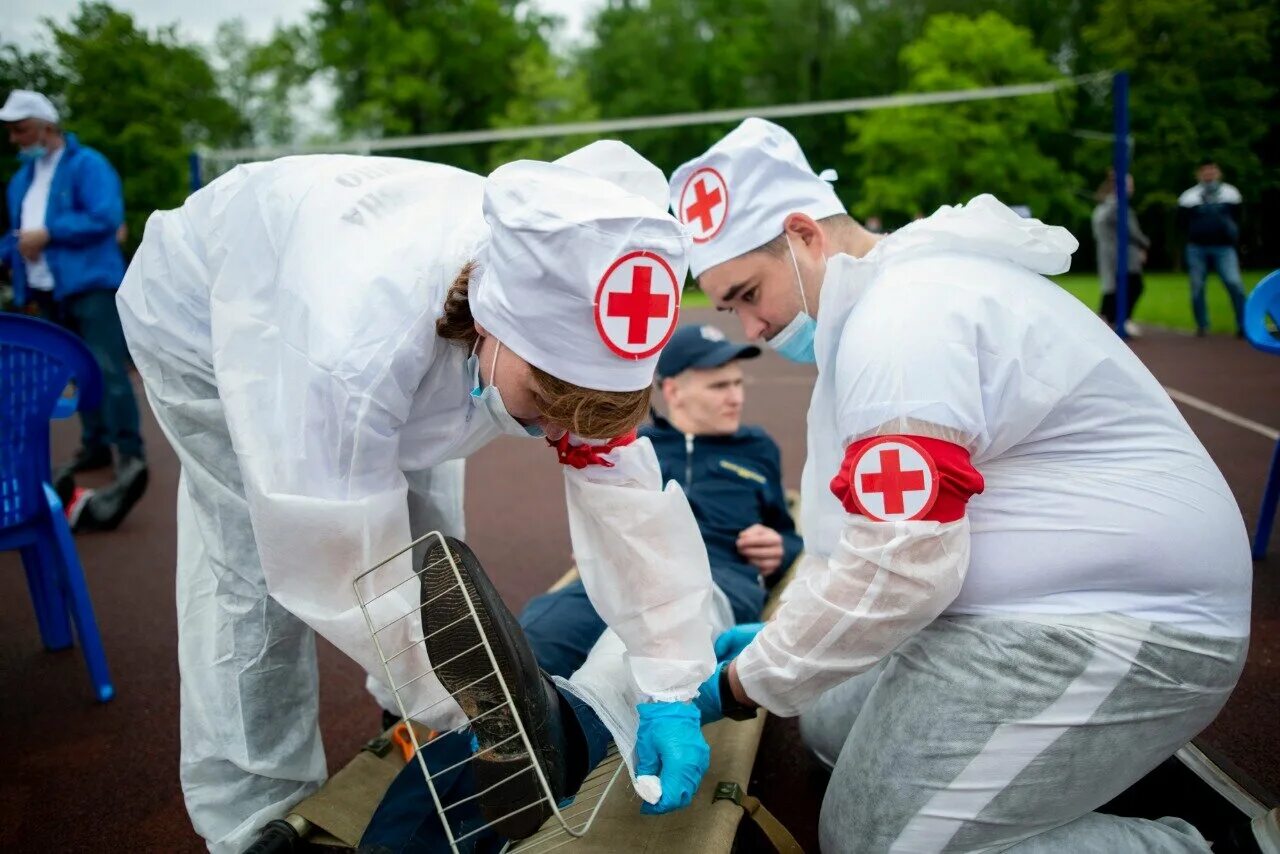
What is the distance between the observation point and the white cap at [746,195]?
2.55m

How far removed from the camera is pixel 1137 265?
41.1 ft

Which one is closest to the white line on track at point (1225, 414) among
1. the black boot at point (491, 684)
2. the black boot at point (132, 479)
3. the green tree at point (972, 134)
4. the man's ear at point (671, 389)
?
the man's ear at point (671, 389)

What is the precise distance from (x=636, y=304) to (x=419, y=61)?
4094 cm

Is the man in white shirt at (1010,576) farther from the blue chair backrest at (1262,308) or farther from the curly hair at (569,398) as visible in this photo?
the blue chair backrest at (1262,308)

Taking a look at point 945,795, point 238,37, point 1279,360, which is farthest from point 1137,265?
point 238,37

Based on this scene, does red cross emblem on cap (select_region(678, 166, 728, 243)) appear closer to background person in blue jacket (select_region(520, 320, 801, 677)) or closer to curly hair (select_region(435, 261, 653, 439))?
curly hair (select_region(435, 261, 653, 439))

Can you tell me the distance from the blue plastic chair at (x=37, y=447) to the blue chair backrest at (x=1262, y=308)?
4.20 metres

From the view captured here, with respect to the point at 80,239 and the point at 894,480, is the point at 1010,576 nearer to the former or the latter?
the point at 894,480

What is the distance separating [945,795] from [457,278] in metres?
1.40

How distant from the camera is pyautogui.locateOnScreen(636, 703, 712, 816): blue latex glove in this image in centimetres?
201

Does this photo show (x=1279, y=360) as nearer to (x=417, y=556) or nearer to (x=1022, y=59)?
(x=417, y=556)

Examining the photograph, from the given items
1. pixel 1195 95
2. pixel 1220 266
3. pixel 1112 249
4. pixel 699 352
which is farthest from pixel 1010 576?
pixel 1195 95

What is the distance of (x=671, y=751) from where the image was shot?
203 cm

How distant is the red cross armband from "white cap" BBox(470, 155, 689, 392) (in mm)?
443
